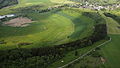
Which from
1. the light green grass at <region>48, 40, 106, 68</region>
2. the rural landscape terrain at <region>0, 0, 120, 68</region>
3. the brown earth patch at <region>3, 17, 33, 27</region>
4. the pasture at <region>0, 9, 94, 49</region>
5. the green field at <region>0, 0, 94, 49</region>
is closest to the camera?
the light green grass at <region>48, 40, 106, 68</region>

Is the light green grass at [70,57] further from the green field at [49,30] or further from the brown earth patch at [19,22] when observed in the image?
the brown earth patch at [19,22]

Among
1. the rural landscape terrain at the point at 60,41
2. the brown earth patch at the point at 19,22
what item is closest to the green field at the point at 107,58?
the rural landscape terrain at the point at 60,41

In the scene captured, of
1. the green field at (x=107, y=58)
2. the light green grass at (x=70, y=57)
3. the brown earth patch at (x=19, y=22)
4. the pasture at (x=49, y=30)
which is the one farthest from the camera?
the brown earth patch at (x=19, y=22)

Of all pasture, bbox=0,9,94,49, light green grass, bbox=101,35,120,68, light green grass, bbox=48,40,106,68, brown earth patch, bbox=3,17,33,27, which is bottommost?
light green grass, bbox=101,35,120,68

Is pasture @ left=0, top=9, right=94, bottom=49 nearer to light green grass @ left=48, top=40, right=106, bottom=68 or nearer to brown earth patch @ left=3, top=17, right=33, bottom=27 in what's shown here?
brown earth patch @ left=3, top=17, right=33, bottom=27

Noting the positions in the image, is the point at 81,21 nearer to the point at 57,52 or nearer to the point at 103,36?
the point at 103,36

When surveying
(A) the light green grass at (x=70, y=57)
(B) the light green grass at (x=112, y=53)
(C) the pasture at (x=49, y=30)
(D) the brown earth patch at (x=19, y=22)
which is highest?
(D) the brown earth patch at (x=19, y=22)

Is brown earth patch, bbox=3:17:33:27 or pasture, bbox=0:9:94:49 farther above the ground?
brown earth patch, bbox=3:17:33:27

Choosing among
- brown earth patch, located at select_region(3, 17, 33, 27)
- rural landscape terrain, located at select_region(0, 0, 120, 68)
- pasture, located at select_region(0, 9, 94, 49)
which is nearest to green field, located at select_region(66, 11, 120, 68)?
rural landscape terrain, located at select_region(0, 0, 120, 68)
